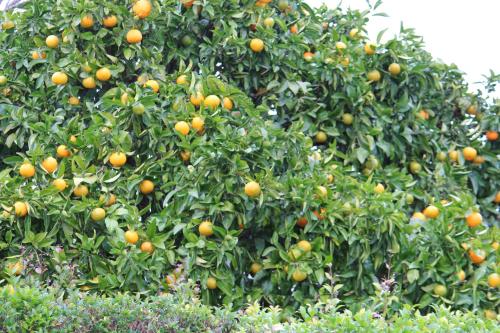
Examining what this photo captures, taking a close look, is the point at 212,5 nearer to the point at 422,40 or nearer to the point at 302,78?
the point at 302,78

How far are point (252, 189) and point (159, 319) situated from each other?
3.94 feet

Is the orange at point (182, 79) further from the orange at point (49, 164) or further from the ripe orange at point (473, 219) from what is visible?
the ripe orange at point (473, 219)

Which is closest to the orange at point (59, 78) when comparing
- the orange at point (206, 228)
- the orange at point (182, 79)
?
the orange at point (182, 79)

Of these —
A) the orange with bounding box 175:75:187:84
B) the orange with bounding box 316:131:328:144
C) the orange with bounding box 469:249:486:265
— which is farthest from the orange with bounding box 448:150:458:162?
the orange with bounding box 175:75:187:84

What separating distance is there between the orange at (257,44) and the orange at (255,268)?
1385 mm

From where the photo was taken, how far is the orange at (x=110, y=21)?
17.7 feet

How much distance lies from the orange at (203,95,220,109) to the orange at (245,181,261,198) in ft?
1.91

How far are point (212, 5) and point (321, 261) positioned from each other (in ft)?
5.99

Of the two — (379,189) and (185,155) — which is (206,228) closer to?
(185,155)

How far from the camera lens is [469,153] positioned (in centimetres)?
644

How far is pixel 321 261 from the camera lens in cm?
464

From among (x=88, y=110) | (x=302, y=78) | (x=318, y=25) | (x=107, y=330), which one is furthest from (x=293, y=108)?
(x=107, y=330)

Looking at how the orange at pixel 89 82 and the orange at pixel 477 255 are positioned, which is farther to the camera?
the orange at pixel 89 82

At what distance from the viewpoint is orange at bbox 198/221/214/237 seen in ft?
15.0
